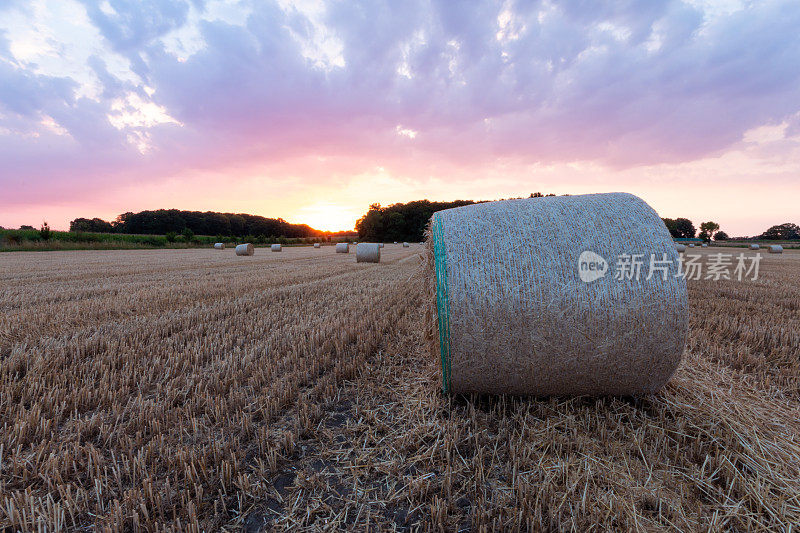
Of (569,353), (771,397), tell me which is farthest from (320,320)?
(771,397)

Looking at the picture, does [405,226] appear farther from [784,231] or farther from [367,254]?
[784,231]

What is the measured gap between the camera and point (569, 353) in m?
2.00

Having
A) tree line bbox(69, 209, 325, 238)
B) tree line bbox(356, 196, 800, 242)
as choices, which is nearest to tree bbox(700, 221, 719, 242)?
tree line bbox(356, 196, 800, 242)

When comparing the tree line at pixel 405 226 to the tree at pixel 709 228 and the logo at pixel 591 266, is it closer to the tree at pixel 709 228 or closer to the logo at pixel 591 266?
the tree at pixel 709 228

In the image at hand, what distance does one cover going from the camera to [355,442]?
Result: 1871mm

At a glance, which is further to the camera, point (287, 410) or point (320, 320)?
point (320, 320)

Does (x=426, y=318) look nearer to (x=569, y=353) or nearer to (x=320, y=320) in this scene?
(x=569, y=353)

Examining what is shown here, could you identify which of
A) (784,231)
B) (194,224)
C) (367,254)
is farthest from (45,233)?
(784,231)

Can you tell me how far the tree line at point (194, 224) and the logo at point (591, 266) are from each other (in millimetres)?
55515

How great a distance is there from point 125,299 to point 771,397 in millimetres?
7443

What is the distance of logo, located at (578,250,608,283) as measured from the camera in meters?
2.00

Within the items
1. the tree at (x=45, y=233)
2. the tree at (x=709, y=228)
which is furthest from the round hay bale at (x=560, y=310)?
the tree at (x=709, y=228)

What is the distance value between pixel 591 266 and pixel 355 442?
178cm

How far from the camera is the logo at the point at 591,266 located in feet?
6.56
